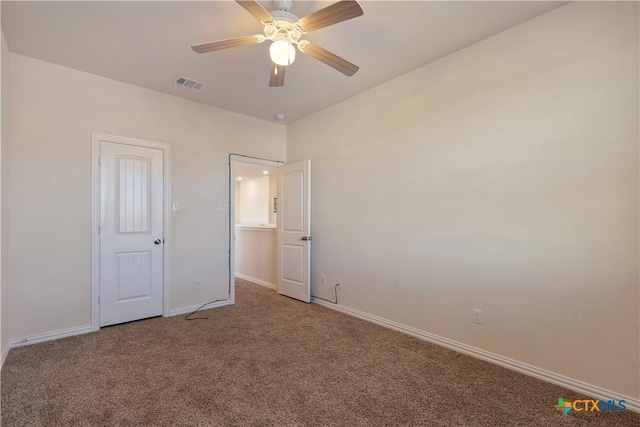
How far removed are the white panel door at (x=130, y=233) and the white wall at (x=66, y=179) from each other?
0.50ft

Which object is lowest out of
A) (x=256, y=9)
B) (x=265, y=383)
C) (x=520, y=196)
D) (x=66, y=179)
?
(x=265, y=383)

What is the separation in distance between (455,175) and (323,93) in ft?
6.23

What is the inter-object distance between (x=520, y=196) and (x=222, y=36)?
9.16 ft

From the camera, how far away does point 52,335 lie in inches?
117

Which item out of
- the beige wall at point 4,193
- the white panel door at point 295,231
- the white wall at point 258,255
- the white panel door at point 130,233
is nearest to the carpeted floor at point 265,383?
the beige wall at point 4,193

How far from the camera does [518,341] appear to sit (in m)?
2.42

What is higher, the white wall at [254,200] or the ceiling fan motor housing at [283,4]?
the ceiling fan motor housing at [283,4]

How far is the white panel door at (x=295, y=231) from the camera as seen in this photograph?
14.2ft

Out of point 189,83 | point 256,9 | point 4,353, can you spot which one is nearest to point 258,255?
point 189,83

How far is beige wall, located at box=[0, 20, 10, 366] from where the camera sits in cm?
247

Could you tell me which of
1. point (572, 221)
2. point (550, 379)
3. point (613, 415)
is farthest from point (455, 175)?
point (613, 415)

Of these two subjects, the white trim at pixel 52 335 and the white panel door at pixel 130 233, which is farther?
the white panel door at pixel 130 233

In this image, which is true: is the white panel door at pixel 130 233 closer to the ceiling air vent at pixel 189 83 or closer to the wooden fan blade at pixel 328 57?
the ceiling air vent at pixel 189 83

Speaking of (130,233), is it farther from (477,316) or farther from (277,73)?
(477,316)
